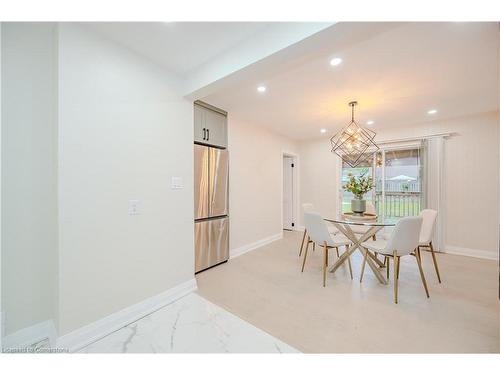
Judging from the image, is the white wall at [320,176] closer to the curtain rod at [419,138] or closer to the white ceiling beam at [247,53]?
the curtain rod at [419,138]

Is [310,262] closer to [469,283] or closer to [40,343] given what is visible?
[469,283]

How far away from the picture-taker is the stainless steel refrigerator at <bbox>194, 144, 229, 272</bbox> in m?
2.62

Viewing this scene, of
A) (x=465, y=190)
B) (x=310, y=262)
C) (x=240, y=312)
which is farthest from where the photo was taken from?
(x=465, y=190)

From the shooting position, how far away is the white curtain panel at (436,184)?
3.51 m

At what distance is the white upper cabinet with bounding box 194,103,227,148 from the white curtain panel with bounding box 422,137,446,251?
12.2 ft

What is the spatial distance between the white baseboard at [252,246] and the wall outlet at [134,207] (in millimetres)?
1841

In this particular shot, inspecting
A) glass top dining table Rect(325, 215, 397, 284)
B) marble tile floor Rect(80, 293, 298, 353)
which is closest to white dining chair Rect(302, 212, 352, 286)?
glass top dining table Rect(325, 215, 397, 284)

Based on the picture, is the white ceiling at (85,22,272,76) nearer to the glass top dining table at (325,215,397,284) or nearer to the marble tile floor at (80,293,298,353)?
the glass top dining table at (325,215,397,284)

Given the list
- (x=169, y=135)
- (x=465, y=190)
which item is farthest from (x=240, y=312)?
(x=465, y=190)

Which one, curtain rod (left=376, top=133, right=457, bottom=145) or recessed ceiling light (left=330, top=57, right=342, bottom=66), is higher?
recessed ceiling light (left=330, top=57, right=342, bottom=66)

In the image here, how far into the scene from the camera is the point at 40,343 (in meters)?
1.46

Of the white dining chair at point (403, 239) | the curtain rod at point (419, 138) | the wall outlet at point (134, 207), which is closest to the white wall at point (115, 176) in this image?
the wall outlet at point (134, 207)

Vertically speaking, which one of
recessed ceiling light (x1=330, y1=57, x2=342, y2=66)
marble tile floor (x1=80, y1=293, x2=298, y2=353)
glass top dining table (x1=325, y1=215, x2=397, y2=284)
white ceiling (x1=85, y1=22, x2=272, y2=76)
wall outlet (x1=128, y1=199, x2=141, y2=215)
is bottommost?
marble tile floor (x1=80, y1=293, x2=298, y2=353)

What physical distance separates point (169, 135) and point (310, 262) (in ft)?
8.75
